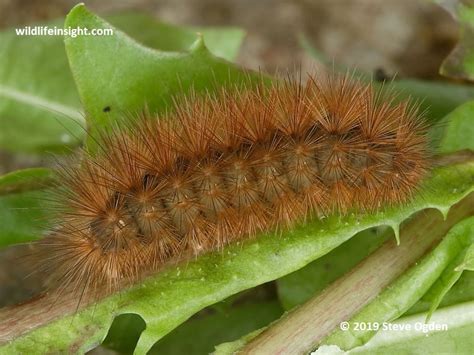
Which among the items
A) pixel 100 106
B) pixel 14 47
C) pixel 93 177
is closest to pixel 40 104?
pixel 14 47

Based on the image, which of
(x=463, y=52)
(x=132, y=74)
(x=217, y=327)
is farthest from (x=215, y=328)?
(x=463, y=52)

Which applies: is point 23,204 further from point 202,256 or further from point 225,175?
point 225,175

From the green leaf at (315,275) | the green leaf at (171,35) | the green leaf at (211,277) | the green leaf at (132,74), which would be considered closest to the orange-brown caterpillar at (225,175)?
the green leaf at (211,277)

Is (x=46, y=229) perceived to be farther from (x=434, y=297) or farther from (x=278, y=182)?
(x=434, y=297)

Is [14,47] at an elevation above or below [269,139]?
above

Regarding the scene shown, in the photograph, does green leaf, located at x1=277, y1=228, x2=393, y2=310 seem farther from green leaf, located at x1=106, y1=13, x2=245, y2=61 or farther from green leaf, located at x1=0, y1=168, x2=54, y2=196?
green leaf, located at x1=106, y1=13, x2=245, y2=61

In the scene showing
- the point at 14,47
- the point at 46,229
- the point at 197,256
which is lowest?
the point at 197,256
